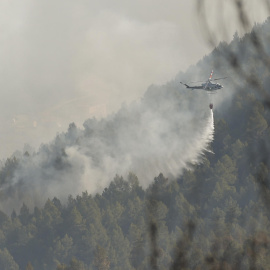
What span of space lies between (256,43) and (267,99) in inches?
192

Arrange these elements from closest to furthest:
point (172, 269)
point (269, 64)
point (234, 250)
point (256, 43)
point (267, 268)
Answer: point (256, 43), point (269, 64), point (267, 268), point (234, 250), point (172, 269)

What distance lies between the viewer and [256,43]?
158 ft

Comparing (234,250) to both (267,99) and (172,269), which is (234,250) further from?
(267,99)

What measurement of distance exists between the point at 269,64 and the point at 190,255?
147863 millimetres

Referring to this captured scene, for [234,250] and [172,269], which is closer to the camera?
[234,250]

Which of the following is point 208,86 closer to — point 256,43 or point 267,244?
point 267,244

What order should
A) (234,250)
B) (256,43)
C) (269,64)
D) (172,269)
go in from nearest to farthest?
1. (256,43)
2. (269,64)
3. (234,250)
4. (172,269)

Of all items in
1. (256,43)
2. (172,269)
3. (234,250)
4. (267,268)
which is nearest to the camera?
(256,43)

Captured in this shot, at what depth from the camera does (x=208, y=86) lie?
575 feet

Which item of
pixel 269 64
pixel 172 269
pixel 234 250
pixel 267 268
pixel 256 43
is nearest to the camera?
pixel 256 43

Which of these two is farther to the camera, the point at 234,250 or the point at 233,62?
the point at 234,250

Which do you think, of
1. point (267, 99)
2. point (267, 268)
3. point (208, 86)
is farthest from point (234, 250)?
point (267, 99)

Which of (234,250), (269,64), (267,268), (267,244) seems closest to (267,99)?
(269,64)

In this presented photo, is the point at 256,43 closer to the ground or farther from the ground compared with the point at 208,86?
closer to the ground
